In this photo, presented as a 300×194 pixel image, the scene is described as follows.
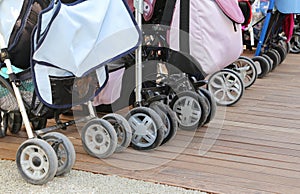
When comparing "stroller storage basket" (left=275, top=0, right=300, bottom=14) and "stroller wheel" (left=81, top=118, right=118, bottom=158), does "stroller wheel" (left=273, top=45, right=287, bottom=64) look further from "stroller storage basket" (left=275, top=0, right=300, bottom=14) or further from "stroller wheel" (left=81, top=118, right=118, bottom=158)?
"stroller wheel" (left=81, top=118, right=118, bottom=158)

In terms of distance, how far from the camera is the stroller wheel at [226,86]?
2.99 meters

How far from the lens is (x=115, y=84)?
2.47 metres

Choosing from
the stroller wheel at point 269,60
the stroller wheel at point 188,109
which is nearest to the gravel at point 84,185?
the stroller wheel at point 188,109

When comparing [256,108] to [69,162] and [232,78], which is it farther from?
[69,162]

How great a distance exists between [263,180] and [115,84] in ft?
3.00

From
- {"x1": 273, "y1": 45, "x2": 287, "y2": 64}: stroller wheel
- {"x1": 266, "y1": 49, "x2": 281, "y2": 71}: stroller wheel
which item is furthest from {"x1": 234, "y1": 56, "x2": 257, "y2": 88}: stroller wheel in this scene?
{"x1": 273, "y1": 45, "x2": 287, "y2": 64}: stroller wheel

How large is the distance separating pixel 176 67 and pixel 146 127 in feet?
1.08

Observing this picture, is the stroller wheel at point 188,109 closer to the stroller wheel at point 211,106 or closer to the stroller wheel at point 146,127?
the stroller wheel at point 211,106

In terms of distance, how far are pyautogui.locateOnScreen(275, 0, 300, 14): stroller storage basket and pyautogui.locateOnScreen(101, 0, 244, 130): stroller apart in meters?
1.41

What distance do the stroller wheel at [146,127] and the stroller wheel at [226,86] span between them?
90 cm

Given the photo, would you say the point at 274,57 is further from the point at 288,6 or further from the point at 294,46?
the point at 294,46

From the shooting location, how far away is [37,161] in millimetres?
1821

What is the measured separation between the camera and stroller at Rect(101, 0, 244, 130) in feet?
7.23

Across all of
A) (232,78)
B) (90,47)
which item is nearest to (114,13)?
(90,47)
